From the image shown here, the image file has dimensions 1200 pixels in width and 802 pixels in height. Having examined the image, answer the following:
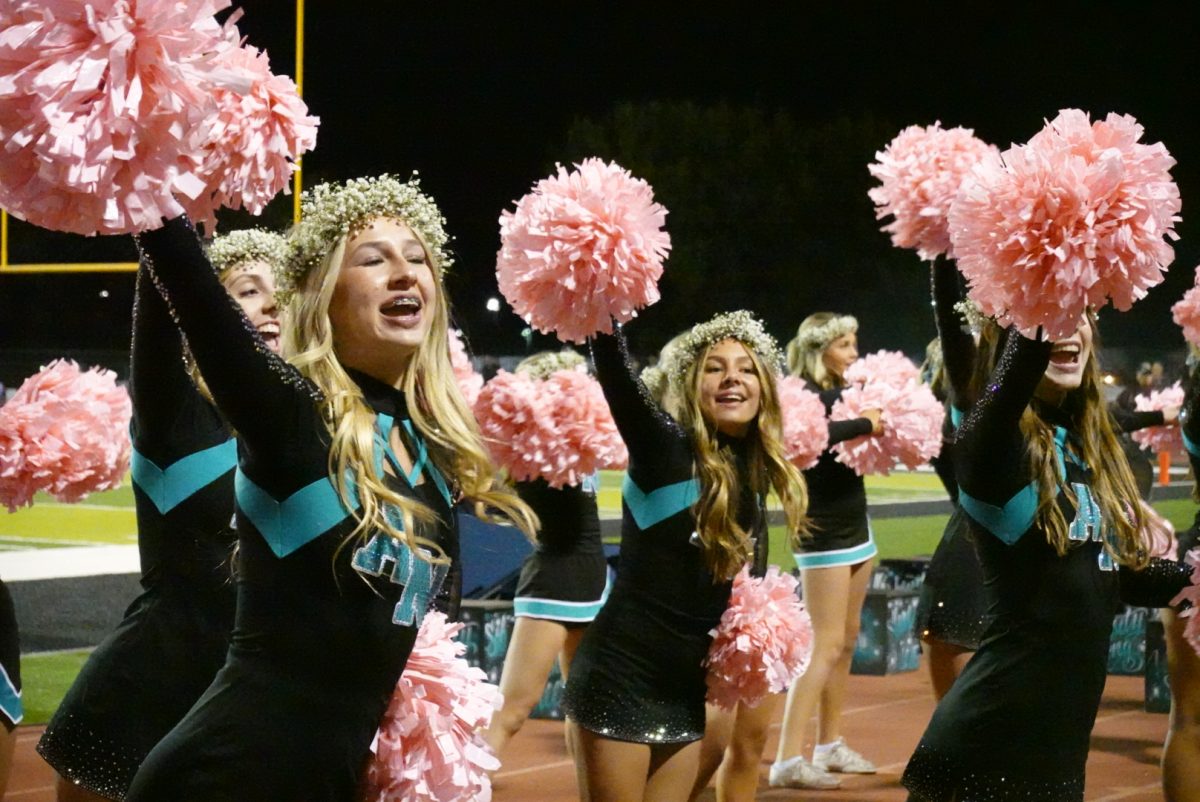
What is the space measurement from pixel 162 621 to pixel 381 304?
3.31ft

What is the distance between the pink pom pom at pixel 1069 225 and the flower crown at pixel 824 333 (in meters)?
3.63

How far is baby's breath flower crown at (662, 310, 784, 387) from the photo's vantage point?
410 centimetres

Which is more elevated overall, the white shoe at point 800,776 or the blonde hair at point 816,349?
the blonde hair at point 816,349

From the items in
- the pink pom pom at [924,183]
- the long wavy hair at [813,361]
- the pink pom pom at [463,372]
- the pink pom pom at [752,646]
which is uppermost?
the pink pom pom at [924,183]

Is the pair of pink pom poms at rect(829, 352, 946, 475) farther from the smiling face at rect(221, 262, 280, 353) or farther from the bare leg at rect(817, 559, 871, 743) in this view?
the smiling face at rect(221, 262, 280, 353)

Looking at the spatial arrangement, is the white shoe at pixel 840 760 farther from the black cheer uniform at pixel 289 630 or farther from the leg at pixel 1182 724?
the black cheer uniform at pixel 289 630

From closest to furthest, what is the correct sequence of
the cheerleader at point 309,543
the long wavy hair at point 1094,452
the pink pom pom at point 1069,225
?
1. the cheerleader at point 309,543
2. the pink pom pom at point 1069,225
3. the long wavy hair at point 1094,452

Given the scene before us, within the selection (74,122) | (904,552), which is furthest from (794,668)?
(904,552)

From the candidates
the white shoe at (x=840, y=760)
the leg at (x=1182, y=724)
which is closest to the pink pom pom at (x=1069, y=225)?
the leg at (x=1182, y=724)

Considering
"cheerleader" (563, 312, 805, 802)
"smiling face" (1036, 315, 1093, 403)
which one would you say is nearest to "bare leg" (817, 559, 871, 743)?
"cheerleader" (563, 312, 805, 802)

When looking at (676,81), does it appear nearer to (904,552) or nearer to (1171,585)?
(904,552)

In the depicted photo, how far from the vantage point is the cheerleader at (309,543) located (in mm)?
1889

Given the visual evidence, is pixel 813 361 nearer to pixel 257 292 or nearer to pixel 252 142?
pixel 257 292

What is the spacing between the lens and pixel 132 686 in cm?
283
